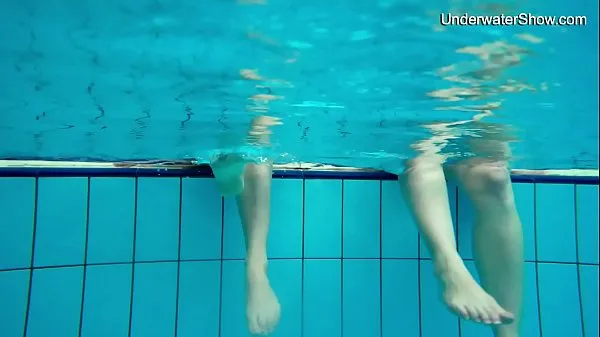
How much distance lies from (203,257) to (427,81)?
12.2 ft

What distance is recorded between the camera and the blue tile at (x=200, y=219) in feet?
19.2

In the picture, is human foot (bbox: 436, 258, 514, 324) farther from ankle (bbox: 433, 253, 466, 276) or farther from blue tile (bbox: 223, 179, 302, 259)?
blue tile (bbox: 223, 179, 302, 259)

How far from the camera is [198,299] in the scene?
5.77 meters

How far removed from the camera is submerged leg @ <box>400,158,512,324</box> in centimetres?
349

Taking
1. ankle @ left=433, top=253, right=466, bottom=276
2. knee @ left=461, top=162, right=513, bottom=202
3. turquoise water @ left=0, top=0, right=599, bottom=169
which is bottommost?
ankle @ left=433, top=253, right=466, bottom=276

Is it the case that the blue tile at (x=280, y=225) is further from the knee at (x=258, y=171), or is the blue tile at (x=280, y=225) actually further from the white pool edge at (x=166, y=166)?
the knee at (x=258, y=171)

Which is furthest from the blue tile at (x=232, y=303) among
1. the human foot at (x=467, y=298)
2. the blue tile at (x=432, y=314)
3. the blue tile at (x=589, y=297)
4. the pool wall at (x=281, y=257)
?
the blue tile at (x=589, y=297)

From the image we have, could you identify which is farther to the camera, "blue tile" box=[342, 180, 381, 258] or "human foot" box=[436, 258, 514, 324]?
"blue tile" box=[342, 180, 381, 258]

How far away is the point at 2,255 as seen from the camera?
4992mm

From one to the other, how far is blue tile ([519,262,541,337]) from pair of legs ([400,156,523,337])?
165cm

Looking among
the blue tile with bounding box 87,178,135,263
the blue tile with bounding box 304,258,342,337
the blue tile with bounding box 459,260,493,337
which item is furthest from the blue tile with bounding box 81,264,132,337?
the blue tile with bounding box 459,260,493,337

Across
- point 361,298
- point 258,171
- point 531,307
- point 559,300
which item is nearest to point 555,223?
point 559,300

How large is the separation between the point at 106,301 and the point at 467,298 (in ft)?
12.5

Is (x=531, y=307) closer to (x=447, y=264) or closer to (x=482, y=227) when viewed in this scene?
(x=482, y=227)
